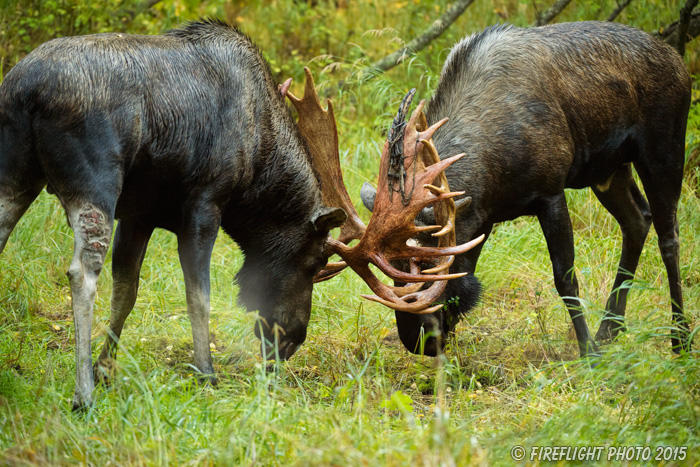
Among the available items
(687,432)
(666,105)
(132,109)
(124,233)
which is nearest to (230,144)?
(132,109)

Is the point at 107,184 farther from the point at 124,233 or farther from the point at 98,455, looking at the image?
the point at 98,455

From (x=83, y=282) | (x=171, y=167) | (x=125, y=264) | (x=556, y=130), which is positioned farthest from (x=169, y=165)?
(x=556, y=130)

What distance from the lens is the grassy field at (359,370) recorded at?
3045 mm

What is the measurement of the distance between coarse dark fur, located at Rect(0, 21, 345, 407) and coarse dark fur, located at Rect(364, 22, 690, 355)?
930mm

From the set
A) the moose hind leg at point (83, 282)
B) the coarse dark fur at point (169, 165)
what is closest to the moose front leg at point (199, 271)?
the coarse dark fur at point (169, 165)

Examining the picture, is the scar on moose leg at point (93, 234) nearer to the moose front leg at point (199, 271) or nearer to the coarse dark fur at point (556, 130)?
the moose front leg at point (199, 271)

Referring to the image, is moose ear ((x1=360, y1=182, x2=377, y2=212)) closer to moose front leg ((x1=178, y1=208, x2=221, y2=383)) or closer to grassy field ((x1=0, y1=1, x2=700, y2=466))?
grassy field ((x1=0, y1=1, x2=700, y2=466))

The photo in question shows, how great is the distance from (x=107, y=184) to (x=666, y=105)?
3962 mm

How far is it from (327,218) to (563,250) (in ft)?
5.68

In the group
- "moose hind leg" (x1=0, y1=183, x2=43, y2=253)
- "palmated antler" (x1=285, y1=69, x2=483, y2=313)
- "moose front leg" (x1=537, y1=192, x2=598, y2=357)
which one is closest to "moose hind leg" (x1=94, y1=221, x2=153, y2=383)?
"moose hind leg" (x1=0, y1=183, x2=43, y2=253)

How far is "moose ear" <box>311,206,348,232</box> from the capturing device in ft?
15.3

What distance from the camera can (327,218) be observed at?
470cm

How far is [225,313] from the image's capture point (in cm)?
596

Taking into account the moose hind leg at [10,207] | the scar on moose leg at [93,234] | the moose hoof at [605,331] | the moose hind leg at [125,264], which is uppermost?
the moose hind leg at [10,207]
